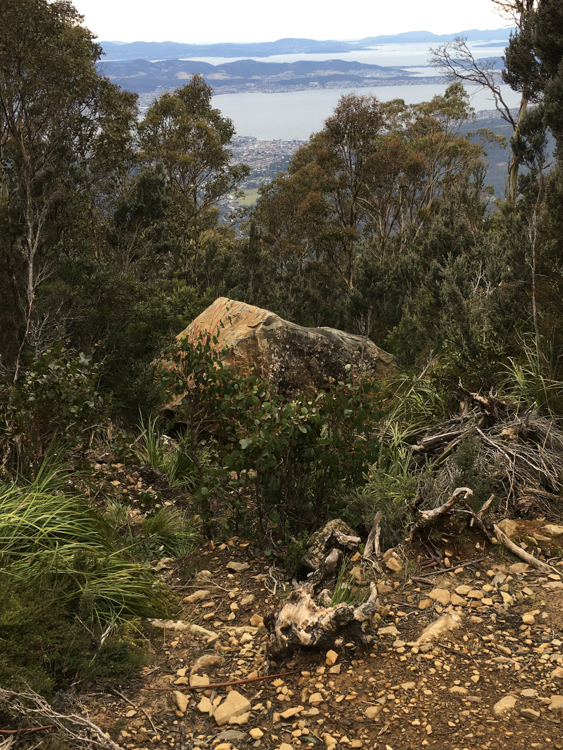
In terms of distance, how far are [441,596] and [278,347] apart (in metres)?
4.49

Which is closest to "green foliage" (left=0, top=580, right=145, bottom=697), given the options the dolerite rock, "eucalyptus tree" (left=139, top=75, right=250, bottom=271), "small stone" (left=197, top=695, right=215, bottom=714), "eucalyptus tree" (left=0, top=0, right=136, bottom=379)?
"small stone" (left=197, top=695, right=215, bottom=714)

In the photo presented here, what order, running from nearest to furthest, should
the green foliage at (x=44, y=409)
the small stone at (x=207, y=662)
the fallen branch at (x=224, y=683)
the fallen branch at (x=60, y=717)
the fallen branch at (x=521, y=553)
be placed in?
the fallen branch at (x=60, y=717)
the fallen branch at (x=224, y=683)
the small stone at (x=207, y=662)
the fallen branch at (x=521, y=553)
the green foliage at (x=44, y=409)

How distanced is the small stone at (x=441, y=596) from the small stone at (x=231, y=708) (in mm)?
1090

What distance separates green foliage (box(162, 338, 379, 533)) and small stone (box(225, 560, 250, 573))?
277mm

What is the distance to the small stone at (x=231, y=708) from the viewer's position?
7.57ft

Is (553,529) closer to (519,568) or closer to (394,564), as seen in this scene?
(519,568)

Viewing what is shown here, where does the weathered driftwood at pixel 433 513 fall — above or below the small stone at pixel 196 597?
above

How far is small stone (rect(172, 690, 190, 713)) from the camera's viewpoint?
2.38 metres

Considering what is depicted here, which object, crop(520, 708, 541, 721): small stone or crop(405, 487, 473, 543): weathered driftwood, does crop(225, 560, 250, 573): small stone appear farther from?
crop(520, 708, 541, 721): small stone

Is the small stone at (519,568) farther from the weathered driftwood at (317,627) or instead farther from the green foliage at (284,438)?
the green foliage at (284,438)

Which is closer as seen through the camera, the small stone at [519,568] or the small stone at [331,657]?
the small stone at [331,657]

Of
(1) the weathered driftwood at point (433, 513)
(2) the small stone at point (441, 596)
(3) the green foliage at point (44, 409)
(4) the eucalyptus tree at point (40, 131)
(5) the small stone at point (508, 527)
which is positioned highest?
(4) the eucalyptus tree at point (40, 131)

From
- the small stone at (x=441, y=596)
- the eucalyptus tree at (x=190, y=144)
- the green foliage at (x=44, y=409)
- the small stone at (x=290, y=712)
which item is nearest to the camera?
the small stone at (x=290, y=712)

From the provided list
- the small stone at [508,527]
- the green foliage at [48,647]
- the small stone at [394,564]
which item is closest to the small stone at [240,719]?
the green foliage at [48,647]
